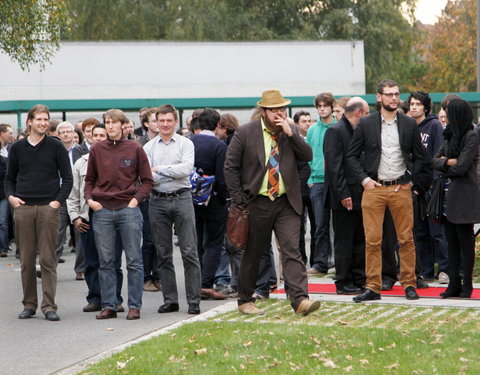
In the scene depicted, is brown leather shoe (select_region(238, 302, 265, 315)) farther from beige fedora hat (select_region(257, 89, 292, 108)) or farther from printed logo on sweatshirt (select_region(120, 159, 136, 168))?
beige fedora hat (select_region(257, 89, 292, 108))

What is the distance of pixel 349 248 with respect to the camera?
10391 millimetres

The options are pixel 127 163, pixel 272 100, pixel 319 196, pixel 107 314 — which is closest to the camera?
pixel 272 100

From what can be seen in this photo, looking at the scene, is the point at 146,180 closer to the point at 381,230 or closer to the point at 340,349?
the point at 381,230

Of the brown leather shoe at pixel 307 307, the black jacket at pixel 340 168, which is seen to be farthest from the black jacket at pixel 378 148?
the brown leather shoe at pixel 307 307

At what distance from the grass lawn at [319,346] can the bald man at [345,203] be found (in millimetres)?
1374

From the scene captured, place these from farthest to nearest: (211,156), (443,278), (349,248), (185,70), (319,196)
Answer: (185,70) → (319,196) → (443,278) → (211,156) → (349,248)

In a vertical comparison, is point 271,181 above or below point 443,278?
above

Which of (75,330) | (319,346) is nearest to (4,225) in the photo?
(75,330)

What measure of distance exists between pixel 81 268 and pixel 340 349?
604 centimetres

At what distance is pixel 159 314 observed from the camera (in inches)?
384

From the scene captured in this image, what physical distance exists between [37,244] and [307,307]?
9.48ft

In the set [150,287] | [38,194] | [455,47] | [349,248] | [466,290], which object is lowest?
[150,287]

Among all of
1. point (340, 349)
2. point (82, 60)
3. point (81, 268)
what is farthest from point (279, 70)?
point (340, 349)

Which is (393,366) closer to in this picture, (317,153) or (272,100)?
(272,100)
